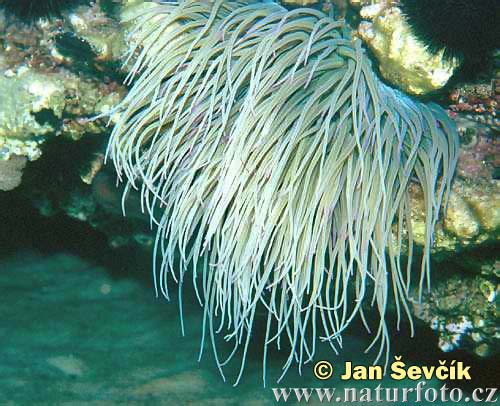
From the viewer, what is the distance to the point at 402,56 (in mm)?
2697

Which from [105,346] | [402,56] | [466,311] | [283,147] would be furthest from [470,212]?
[105,346]

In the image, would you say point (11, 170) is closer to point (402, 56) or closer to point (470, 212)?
point (402, 56)

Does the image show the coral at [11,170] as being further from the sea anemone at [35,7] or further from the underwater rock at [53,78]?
the sea anemone at [35,7]

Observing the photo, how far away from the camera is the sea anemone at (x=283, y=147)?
7.68 feet

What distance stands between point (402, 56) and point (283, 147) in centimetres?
97

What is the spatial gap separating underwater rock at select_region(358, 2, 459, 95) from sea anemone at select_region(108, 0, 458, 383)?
206mm

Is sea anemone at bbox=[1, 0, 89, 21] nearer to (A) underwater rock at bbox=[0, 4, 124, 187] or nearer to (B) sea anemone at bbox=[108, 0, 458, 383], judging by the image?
(A) underwater rock at bbox=[0, 4, 124, 187]

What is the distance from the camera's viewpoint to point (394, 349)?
3572mm

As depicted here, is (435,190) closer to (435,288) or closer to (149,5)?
(435,288)

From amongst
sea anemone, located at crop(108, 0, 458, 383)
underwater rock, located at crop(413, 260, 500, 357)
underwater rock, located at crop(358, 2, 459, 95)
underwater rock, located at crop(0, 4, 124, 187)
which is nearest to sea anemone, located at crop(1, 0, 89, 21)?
underwater rock, located at crop(0, 4, 124, 187)

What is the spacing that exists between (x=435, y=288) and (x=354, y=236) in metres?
0.92

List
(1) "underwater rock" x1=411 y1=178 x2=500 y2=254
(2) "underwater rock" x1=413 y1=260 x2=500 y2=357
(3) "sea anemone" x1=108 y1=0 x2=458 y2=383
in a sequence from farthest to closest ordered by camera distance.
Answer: (2) "underwater rock" x1=413 y1=260 x2=500 y2=357 < (1) "underwater rock" x1=411 y1=178 x2=500 y2=254 < (3) "sea anemone" x1=108 y1=0 x2=458 y2=383

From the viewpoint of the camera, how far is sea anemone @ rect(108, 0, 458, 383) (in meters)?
2.34

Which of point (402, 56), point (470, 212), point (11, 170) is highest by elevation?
point (402, 56)
